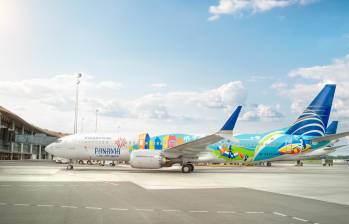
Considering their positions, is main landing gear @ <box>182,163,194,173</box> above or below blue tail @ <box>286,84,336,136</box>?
below

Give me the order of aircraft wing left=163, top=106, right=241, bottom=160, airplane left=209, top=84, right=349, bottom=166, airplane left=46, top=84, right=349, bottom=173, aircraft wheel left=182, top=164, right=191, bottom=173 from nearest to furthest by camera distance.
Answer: aircraft wing left=163, top=106, right=241, bottom=160 → airplane left=46, top=84, right=349, bottom=173 → aircraft wheel left=182, top=164, right=191, bottom=173 → airplane left=209, top=84, right=349, bottom=166

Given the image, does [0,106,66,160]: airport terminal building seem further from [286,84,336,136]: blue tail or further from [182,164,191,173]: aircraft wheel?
[286,84,336,136]: blue tail

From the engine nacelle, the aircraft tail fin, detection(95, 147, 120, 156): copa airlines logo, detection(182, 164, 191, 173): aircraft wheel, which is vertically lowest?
detection(182, 164, 191, 173): aircraft wheel

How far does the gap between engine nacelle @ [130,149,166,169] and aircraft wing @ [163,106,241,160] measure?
112 centimetres

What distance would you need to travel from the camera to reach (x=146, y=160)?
28.5 metres

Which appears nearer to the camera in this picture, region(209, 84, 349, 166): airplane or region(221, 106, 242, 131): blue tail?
region(221, 106, 242, 131): blue tail

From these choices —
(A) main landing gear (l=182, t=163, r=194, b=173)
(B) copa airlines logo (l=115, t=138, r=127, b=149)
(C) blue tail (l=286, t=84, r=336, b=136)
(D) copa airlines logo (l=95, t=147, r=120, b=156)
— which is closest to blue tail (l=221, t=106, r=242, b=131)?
(A) main landing gear (l=182, t=163, r=194, b=173)

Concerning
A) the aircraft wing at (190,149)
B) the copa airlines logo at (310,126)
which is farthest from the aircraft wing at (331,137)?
the aircraft wing at (190,149)

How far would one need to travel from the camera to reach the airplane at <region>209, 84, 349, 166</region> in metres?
32.3

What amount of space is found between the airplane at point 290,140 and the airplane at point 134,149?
2.62 m

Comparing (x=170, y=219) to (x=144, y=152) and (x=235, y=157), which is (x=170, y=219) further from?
(x=235, y=157)

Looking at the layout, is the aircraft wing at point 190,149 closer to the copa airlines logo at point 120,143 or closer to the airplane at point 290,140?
the airplane at point 290,140

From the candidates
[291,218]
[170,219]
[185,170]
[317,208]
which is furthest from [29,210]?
[185,170]

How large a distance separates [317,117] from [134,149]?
20.1 meters
